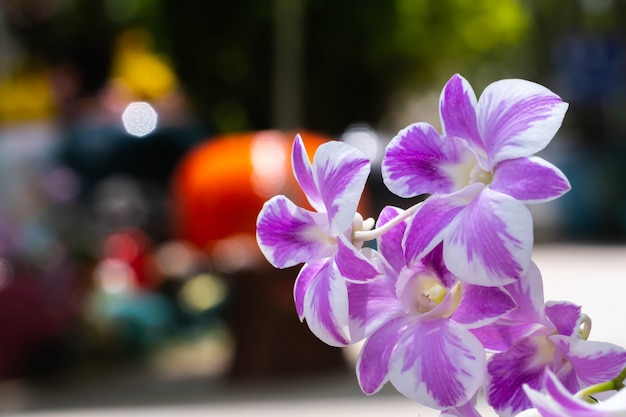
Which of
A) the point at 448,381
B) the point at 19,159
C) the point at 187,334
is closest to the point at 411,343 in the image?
the point at 448,381

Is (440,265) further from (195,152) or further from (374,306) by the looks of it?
(195,152)

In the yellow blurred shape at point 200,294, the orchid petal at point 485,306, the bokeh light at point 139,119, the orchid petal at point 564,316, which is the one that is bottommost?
the yellow blurred shape at point 200,294

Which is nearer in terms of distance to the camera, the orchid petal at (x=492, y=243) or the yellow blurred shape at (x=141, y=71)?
the orchid petal at (x=492, y=243)

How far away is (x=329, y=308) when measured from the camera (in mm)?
490

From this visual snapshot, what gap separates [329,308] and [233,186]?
4.97m

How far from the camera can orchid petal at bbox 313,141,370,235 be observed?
48 centimetres

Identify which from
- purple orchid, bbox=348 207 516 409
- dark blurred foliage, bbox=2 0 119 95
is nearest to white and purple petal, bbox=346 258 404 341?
purple orchid, bbox=348 207 516 409

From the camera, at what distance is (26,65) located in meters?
11.7

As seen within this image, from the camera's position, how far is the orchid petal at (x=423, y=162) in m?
0.49

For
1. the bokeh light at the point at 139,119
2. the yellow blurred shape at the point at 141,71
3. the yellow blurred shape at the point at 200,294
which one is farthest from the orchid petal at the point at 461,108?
the yellow blurred shape at the point at 141,71

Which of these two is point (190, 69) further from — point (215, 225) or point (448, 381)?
A: point (448, 381)

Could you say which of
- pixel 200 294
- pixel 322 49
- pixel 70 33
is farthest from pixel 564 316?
pixel 70 33

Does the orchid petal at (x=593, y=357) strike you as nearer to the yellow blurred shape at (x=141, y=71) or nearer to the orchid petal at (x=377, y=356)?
the orchid petal at (x=377, y=356)

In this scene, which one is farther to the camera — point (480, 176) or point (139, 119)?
point (139, 119)
